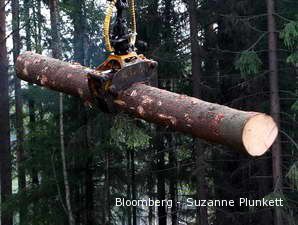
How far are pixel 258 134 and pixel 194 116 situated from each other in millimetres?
479

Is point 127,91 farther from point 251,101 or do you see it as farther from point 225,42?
point 225,42

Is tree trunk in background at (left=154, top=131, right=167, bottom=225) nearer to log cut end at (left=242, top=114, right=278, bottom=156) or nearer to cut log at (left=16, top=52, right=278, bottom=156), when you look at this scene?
cut log at (left=16, top=52, right=278, bottom=156)

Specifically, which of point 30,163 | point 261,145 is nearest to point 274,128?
point 261,145

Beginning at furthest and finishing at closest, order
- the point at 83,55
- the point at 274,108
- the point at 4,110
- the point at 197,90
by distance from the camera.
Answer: the point at 83,55, the point at 4,110, the point at 197,90, the point at 274,108

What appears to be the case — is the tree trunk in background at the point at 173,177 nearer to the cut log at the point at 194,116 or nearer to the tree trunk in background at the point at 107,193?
the tree trunk in background at the point at 107,193

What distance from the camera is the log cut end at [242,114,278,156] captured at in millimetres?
3100

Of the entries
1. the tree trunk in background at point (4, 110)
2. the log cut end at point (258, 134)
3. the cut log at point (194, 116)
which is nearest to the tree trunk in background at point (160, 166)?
the tree trunk in background at point (4, 110)

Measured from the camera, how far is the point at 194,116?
336 centimetres

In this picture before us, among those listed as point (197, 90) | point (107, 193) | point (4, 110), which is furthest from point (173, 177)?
point (4, 110)

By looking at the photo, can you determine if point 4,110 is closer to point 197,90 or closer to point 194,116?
point 197,90

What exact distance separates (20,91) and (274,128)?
18.2m

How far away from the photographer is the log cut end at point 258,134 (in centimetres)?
310

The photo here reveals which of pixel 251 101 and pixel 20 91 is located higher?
pixel 20 91

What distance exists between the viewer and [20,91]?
2020cm
